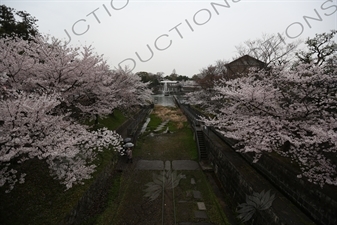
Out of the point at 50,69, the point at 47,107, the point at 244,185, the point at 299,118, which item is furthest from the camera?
the point at 50,69

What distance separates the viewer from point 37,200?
6.62 meters

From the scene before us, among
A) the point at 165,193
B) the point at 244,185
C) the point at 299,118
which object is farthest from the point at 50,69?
the point at 299,118

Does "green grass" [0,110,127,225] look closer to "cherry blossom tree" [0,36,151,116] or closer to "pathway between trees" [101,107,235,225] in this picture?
"pathway between trees" [101,107,235,225]

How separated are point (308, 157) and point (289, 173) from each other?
3.23 ft

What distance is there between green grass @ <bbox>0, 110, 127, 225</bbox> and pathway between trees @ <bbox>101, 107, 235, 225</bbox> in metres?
1.99

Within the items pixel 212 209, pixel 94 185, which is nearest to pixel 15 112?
pixel 94 185

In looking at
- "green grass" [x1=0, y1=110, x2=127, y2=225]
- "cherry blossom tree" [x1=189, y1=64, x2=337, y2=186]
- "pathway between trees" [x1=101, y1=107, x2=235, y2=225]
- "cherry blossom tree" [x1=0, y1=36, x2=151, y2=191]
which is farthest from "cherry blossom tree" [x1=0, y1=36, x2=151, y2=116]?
"cherry blossom tree" [x1=189, y1=64, x2=337, y2=186]

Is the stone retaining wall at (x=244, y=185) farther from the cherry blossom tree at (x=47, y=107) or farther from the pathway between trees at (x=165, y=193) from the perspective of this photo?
the cherry blossom tree at (x=47, y=107)

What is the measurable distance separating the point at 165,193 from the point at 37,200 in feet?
19.1

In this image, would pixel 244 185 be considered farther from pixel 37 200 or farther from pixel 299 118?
pixel 37 200

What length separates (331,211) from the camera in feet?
17.9

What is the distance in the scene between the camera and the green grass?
5875mm

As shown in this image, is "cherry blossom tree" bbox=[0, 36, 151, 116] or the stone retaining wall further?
"cherry blossom tree" bbox=[0, 36, 151, 116]

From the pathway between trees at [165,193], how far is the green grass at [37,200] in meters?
1.99
